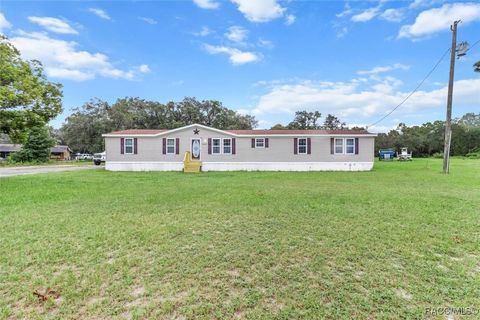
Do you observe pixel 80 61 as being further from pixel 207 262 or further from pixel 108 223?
pixel 207 262

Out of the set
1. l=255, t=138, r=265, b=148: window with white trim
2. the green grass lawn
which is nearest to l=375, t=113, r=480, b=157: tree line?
l=255, t=138, r=265, b=148: window with white trim

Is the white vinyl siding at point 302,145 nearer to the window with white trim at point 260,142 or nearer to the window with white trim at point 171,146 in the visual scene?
the window with white trim at point 260,142

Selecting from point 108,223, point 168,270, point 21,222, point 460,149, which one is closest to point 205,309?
point 168,270

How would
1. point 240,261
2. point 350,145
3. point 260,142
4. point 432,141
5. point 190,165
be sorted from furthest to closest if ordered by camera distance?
1. point 432,141
2. point 260,142
3. point 350,145
4. point 190,165
5. point 240,261

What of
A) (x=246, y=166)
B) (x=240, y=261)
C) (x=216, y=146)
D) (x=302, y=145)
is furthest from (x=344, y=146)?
(x=240, y=261)

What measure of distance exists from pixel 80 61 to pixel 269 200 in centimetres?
1845

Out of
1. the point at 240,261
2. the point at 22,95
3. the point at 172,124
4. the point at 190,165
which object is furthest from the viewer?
the point at 172,124

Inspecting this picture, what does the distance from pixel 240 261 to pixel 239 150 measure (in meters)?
14.2

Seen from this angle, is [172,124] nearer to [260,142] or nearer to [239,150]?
[239,150]

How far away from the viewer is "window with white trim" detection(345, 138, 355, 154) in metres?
17.1

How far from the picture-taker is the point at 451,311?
88.2 inches

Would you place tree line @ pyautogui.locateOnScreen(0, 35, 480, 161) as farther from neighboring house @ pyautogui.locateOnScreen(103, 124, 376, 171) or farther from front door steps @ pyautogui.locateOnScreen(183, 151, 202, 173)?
front door steps @ pyautogui.locateOnScreen(183, 151, 202, 173)

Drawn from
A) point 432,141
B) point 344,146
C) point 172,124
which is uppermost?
point 172,124

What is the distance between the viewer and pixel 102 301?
7.88 feet
